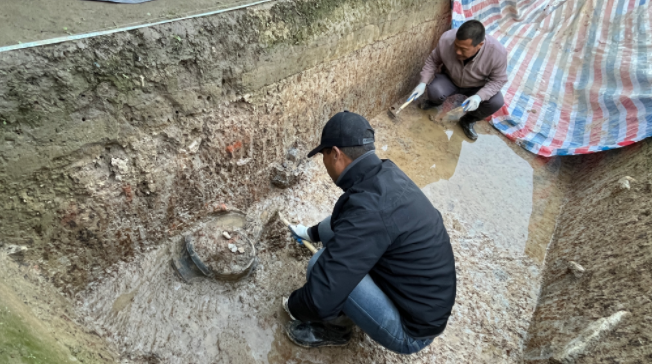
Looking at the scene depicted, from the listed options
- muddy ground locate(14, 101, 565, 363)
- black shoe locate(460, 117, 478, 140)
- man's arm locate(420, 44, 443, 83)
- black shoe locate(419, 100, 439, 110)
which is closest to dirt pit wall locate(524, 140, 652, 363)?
muddy ground locate(14, 101, 565, 363)

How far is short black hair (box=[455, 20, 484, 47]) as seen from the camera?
315 centimetres

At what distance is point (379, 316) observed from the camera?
1.70 metres

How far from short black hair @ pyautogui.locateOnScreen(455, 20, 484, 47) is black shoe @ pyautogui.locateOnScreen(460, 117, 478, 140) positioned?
0.93 m

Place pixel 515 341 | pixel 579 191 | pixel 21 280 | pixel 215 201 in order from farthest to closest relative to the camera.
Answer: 1. pixel 579 191
2. pixel 215 201
3. pixel 515 341
4. pixel 21 280

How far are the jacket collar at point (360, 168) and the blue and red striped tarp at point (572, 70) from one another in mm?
2870

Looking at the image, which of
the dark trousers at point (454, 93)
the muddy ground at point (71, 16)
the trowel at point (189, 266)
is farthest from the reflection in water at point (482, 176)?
the muddy ground at point (71, 16)

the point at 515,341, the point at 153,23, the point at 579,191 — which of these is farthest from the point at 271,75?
the point at 579,191

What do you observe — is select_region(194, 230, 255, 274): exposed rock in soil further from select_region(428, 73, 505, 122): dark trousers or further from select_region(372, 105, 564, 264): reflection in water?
select_region(428, 73, 505, 122): dark trousers

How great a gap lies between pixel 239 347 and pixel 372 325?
793mm

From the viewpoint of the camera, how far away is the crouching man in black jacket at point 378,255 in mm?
1423

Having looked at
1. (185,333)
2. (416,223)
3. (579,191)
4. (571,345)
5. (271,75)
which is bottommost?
(579,191)

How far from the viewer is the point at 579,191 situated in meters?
3.33

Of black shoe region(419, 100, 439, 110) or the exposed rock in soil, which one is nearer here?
the exposed rock in soil

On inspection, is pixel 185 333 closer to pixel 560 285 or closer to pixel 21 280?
pixel 21 280
